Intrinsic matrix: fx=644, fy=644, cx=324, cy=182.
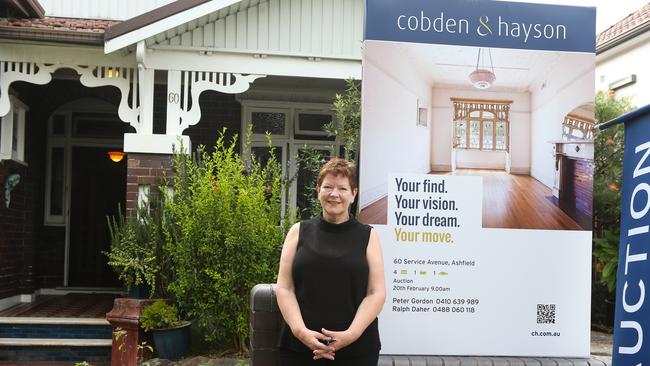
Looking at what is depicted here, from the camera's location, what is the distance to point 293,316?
9.55 ft

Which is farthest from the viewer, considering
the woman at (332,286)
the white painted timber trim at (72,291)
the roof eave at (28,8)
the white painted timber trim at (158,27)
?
the white painted timber trim at (72,291)

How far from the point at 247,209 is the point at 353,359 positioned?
10.0 feet

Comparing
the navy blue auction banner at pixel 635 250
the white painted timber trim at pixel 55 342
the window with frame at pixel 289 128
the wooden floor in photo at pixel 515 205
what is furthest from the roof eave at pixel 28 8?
the navy blue auction banner at pixel 635 250

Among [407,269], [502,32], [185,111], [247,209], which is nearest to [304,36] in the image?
[185,111]

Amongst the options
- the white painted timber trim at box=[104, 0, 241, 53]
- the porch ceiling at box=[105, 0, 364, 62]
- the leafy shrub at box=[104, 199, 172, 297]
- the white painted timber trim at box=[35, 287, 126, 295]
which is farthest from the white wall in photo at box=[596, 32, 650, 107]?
the white painted timber trim at box=[35, 287, 126, 295]

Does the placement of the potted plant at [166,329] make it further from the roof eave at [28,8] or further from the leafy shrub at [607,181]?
the leafy shrub at [607,181]

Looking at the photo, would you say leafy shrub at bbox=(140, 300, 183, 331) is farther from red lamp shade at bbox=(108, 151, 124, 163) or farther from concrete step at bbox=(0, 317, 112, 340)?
red lamp shade at bbox=(108, 151, 124, 163)

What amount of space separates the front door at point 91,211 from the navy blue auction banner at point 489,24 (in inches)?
265

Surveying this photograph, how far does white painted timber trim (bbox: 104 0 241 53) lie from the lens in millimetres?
6727

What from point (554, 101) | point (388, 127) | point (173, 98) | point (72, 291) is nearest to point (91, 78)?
point (173, 98)

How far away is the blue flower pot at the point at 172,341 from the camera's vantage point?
19.4 ft

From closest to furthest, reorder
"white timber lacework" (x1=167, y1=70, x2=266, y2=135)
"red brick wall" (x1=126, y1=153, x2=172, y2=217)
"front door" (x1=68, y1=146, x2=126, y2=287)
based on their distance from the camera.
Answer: "red brick wall" (x1=126, y1=153, x2=172, y2=217)
"white timber lacework" (x1=167, y1=70, x2=266, y2=135)
"front door" (x1=68, y1=146, x2=126, y2=287)

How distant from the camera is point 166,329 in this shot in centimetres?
589

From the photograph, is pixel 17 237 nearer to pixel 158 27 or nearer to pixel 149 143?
pixel 149 143
